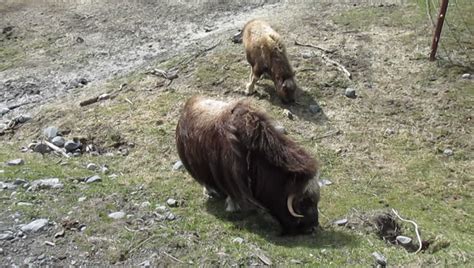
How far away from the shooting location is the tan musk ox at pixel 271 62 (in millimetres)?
10016

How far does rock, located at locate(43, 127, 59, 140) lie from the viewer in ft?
30.6

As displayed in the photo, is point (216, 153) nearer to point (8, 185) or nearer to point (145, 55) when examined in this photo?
point (8, 185)

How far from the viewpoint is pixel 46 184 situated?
705 centimetres

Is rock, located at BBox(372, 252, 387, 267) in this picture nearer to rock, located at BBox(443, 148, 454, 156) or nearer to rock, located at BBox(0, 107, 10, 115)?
rock, located at BBox(443, 148, 454, 156)

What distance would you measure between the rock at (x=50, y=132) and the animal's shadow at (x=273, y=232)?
133 inches

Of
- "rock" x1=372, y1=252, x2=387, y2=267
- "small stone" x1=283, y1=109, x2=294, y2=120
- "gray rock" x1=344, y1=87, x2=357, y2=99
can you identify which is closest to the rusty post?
"gray rock" x1=344, y1=87, x2=357, y2=99

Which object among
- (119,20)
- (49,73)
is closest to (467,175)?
(49,73)

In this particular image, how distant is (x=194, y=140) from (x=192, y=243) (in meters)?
1.27

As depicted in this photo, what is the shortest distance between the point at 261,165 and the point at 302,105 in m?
4.10

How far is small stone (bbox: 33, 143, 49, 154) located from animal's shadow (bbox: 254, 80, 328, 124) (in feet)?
11.4

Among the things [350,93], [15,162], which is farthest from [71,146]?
[350,93]

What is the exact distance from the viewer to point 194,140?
22.1 feet

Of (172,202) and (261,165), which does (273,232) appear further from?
(172,202)

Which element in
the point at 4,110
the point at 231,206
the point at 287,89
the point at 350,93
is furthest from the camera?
the point at 4,110
